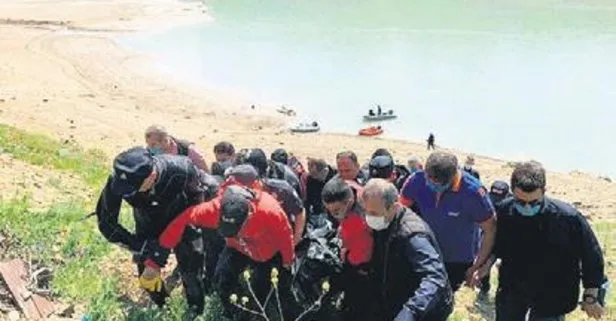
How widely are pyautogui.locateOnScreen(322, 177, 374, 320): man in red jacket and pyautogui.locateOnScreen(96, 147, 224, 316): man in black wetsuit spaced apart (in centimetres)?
114

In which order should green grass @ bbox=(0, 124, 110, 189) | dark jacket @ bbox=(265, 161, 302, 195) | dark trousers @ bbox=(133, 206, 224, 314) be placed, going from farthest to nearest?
green grass @ bbox=(0, 124, 110, 189)
dark jacket @ bbox=(265, 161, 302, 195)
dark trousers @ bbox=(133, 206, 224, 314)

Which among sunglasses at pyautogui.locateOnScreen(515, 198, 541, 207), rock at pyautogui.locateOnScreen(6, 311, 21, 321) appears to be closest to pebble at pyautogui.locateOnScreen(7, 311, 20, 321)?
rock at pyautogui.locateOnScreen(6, 311, 21, 321)

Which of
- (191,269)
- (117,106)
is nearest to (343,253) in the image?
(191,269)

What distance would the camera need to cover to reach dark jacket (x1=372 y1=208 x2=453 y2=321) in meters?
5.04

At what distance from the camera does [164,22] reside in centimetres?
6419

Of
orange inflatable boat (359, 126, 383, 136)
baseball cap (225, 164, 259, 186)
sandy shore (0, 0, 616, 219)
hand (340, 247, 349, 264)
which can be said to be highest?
baseball cap (225, 164, 259, 186)

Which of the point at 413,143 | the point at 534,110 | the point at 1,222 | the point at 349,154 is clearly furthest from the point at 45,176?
the point at 534,110

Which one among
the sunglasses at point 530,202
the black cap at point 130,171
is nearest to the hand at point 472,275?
the sunglasses at point 530,202

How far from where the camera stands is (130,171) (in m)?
5.92

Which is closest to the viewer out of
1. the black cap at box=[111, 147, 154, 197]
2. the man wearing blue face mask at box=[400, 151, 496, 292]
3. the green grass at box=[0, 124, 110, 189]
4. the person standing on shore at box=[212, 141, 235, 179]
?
the black cap at box=[111, 147, 154, 197]

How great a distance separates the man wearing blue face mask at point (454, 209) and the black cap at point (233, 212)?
5.03 ft

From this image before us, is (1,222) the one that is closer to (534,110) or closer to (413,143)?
(413,143)

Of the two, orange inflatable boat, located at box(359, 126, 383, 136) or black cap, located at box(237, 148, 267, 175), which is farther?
orange inflatable boat, located at box(359, 126, 383, 136)

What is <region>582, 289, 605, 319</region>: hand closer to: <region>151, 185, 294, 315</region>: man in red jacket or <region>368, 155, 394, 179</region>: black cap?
<region>151, 185, 294, 315</region>: man in red jacket
